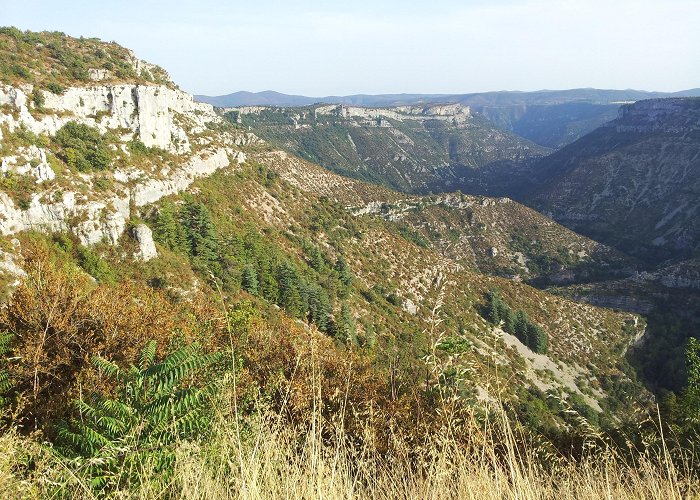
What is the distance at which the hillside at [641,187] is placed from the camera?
400 feet

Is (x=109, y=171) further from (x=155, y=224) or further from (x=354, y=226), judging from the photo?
(x=354, y=226)

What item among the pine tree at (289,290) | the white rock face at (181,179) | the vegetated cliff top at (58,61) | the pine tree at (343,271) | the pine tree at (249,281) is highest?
the vegetated cliff top at (58,61)

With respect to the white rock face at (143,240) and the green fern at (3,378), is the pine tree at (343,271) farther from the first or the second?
the green fern at (3,378)

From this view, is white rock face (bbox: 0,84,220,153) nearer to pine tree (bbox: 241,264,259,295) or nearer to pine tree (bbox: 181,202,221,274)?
pine tree (bbox: 181,202,221,274)

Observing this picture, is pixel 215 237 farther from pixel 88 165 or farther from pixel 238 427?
pixel 238 427

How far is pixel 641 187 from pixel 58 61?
17109 cm

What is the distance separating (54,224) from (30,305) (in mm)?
20468

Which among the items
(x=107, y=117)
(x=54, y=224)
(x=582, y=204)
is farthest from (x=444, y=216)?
(x=54, y=224)

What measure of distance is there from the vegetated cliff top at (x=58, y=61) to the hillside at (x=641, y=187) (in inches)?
5149

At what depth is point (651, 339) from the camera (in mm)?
66125

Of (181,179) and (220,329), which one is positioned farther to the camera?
(181,179)

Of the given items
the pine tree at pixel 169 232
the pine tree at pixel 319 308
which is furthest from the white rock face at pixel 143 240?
the pine tree at pixel 319 308

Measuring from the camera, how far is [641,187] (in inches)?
5699

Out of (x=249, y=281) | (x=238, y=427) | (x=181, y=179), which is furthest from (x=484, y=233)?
(x=238, y=427)
